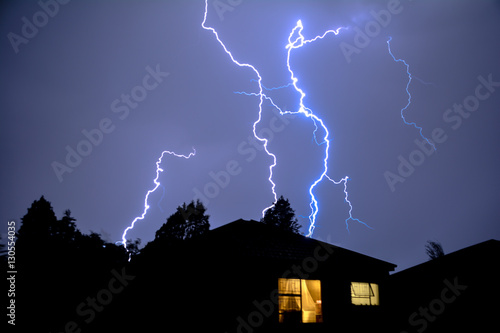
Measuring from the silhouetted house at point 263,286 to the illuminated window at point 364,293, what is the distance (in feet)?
0.09

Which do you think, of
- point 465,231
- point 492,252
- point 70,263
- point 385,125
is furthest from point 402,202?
point 70,263

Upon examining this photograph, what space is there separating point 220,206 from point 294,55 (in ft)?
193

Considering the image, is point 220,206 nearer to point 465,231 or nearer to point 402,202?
point 402,202

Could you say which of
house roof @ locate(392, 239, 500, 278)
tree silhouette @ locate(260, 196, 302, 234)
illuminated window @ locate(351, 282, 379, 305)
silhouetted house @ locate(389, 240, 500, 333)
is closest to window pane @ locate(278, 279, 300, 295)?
illuminated window @ locate(351, 282, 379, 305)

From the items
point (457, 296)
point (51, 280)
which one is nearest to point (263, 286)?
point (51, 280)

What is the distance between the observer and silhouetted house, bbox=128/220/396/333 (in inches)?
271

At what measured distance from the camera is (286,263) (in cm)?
746

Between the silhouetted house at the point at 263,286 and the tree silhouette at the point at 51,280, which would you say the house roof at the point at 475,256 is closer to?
the silhouetted house at the point at 263,286

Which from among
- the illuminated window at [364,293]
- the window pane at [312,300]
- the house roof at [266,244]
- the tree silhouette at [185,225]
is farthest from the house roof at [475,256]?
the tree silhouette at [185,225]

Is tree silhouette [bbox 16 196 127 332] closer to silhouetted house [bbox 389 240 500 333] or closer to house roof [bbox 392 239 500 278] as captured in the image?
silhouetted house [bbox 389 240 500 333]

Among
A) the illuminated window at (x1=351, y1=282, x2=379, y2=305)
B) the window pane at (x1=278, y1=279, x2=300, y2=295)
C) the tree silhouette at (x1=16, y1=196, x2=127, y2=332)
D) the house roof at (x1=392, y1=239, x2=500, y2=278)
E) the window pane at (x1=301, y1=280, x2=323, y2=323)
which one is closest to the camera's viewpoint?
the tree silhouette at (x1=16, y1=196, x2=127, y2=332)

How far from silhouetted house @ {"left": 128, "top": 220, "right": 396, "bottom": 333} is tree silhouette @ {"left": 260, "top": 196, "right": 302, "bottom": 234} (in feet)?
51.9

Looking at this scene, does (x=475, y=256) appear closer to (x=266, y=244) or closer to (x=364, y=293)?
(x=364, y=293)

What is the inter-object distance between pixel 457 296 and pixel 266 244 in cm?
703
